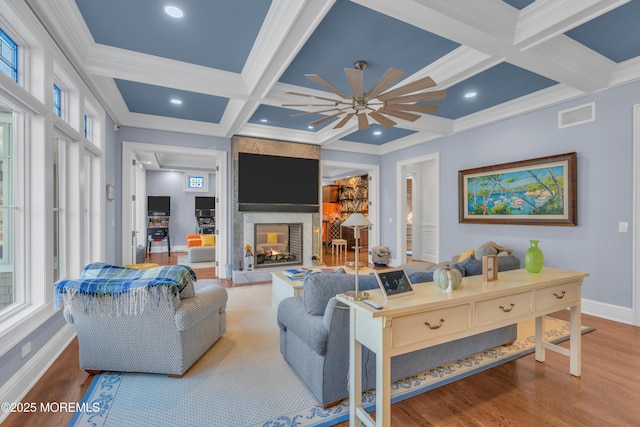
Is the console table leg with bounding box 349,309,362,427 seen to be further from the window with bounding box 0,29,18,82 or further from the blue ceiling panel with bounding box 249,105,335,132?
the blue ceiling panel with bounding box 249,105,335,132

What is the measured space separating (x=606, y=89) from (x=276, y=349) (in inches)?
189

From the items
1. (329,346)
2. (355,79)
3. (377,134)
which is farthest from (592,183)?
(329,346)

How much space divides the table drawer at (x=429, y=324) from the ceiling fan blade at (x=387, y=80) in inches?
66.7

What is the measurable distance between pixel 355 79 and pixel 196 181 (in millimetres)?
8827

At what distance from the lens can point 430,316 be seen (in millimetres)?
1646

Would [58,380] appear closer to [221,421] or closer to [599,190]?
[221,421]

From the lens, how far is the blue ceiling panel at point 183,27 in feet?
8.11

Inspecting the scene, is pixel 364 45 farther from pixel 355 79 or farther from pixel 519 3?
pixel 519 3

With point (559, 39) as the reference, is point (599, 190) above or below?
below

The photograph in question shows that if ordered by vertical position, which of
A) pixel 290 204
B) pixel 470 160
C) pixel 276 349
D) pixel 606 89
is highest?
pixel 606 89

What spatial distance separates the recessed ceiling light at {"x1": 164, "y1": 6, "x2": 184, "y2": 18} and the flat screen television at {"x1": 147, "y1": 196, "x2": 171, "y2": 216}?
792 centimetres

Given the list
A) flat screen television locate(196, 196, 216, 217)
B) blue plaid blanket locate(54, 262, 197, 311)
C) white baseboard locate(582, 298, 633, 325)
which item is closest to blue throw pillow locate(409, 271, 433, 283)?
blue plaid blanket locate(54, 262, 197, 311)

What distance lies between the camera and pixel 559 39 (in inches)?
115

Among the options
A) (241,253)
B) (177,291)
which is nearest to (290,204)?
(241,253)
